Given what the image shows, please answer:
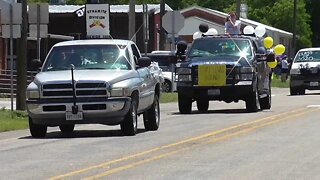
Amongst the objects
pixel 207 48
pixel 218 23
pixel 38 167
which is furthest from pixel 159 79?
pixel 218 23

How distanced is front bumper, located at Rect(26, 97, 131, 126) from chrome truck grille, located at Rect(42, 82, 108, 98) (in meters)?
0.09

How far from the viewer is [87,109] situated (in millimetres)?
17062

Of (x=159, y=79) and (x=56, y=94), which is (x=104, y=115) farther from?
(x=159, y=79)

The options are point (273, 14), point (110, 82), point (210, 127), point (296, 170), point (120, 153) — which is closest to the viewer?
point (296, 170)

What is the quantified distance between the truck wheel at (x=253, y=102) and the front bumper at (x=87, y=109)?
25.5ft

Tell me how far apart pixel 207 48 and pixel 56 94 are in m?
8.50

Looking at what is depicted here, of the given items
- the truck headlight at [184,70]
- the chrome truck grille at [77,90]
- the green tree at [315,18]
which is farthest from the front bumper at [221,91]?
the green tree at [315,18]

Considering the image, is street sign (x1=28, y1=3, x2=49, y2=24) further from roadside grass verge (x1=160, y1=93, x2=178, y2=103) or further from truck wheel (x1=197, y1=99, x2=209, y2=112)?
roadside grass verge (x1=160, y1=93, x2=178, y2=103)

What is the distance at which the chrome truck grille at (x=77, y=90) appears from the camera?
55.6ft

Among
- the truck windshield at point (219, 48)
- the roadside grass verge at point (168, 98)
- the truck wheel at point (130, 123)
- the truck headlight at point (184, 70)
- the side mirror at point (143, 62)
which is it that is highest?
the truck windshield at point (219, 48)

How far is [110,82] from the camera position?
16953 mm

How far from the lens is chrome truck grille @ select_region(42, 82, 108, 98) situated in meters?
17.0

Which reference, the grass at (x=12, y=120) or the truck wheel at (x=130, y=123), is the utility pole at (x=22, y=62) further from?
the truck wheel at (x=130, y=123)

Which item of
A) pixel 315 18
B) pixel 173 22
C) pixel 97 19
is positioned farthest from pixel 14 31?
pixel 315 18
